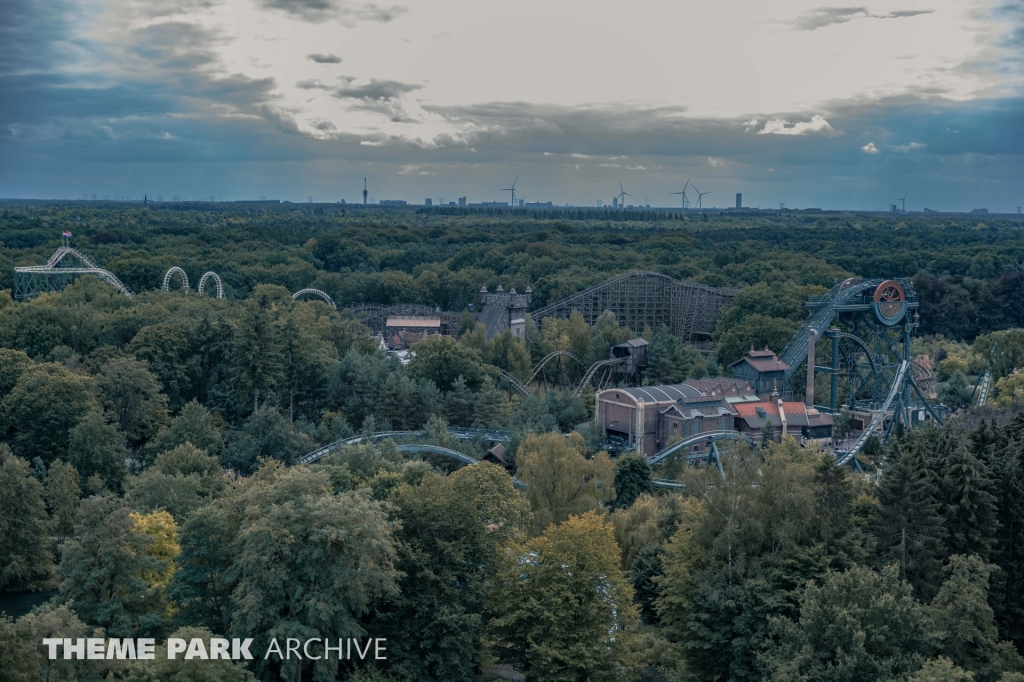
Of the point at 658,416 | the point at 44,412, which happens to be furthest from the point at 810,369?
the point at 44,412

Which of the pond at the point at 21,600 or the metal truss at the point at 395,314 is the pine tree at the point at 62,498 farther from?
the metal truss at the point at 395,314

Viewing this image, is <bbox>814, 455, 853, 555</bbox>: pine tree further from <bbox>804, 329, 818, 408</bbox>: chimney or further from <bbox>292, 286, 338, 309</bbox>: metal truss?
<bbox>292, 286, 338, 309</bbox>: metal truss

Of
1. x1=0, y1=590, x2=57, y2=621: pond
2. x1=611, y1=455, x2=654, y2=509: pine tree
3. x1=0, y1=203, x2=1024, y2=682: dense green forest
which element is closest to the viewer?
x1=0, y1=203, x2=1024, y2=682: dense green forest

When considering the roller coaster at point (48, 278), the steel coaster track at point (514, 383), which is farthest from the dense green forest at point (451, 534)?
the roller coaster at point (48, 278)

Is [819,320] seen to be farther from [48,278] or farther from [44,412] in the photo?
[48,278]

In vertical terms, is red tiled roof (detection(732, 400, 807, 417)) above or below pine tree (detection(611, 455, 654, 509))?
above

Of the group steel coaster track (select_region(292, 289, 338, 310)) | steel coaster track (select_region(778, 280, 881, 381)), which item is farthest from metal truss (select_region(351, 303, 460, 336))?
steel coaster track (select_region(778, 280, 881, 381))
